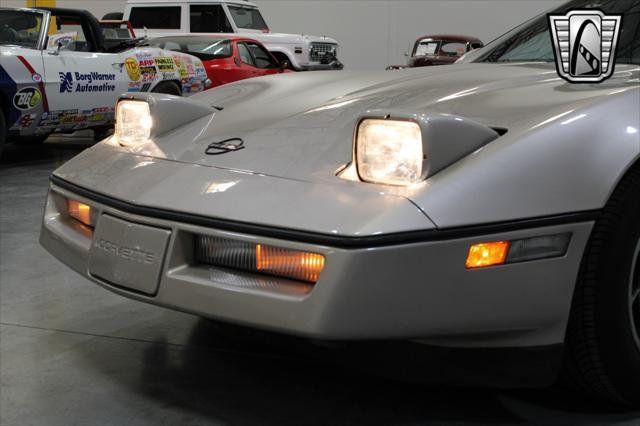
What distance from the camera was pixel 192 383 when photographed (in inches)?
80.5

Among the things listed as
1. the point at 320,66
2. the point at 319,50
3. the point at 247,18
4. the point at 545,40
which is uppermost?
the point at 545,40

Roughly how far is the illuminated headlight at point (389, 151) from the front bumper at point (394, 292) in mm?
167

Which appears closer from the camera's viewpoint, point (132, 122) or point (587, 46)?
point (587, 46)

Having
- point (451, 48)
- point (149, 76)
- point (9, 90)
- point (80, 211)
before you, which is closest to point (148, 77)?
point (149, 76)

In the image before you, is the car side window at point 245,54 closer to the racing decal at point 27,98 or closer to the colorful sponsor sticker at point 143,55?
the colorful sponsor sticker at point 143,55

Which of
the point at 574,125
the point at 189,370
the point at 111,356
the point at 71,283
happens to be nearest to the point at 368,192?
the point at 574,125

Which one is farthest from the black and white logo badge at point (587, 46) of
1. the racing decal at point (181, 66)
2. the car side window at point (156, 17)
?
the car side window at point (156, 17)

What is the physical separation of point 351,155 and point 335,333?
41 cm

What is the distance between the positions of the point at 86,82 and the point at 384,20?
393 inches

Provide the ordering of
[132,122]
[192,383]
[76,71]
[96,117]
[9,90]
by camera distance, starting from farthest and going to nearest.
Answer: [96,117]
[76,71]
[9,90]
[132,122]
[192,383]

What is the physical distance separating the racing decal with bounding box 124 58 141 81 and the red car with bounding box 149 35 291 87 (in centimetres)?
245

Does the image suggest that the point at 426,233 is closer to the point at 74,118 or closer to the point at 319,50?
the point at 74,118

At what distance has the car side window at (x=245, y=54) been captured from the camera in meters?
9.80

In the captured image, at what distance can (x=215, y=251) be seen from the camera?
5.41 feet
